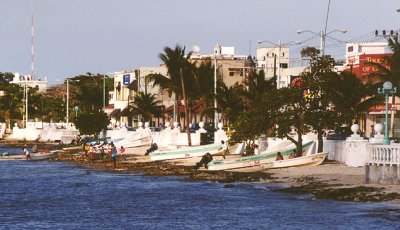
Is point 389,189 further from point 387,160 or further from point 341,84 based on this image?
point 341,84

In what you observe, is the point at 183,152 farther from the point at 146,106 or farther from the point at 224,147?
the point at 146,106

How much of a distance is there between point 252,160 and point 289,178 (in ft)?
27.5

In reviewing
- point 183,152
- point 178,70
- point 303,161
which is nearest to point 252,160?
point 303,161

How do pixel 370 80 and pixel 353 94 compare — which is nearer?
pixel 353 94

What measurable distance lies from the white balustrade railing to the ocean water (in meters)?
3.08

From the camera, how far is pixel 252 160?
204 feet

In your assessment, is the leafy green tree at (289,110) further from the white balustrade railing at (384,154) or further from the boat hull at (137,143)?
the boat hull at (137,143)

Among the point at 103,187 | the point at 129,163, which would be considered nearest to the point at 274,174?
the point at 103,187

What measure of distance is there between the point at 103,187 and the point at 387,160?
22.1m

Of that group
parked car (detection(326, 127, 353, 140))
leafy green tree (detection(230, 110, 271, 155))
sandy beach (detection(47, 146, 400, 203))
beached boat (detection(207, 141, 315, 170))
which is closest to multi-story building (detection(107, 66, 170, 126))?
sandy beach (detection(47, 146, 400, 203))

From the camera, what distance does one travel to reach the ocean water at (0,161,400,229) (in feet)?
125

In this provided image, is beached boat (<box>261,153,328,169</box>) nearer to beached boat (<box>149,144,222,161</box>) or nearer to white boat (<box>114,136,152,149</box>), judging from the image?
beached boat (<box>149,144,222,161</box>)

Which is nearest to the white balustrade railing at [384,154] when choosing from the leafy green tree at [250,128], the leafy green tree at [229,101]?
the leafy green tree at [250,128]

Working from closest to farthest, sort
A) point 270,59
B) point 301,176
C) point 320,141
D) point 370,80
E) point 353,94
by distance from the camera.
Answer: point 301,176, point 320,141, point 353,94, point 370,80, point 270,59
